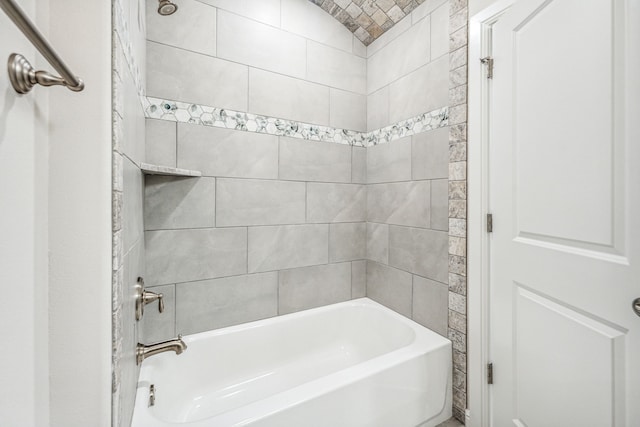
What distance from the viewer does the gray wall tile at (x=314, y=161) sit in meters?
1.94

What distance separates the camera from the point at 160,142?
1563 mm

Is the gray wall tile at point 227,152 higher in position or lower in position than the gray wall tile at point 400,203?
higher

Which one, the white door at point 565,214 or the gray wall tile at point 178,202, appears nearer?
the white door at point 565,214

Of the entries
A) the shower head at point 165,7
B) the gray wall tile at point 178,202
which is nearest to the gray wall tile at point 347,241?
the gray wall tile at point 178,202

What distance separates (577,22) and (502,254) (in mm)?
957

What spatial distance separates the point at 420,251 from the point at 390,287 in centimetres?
40

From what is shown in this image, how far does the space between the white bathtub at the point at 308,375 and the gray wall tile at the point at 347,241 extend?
355 mm

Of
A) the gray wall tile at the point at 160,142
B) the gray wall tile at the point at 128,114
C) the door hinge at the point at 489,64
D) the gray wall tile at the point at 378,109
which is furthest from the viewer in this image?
the gray wall tile at the point at 378,109

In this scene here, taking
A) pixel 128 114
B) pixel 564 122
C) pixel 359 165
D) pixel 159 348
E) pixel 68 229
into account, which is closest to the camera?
pixel 68 229

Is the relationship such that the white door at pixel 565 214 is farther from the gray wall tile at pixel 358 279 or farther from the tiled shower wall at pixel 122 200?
the tiled shower wall at pixel 122 200

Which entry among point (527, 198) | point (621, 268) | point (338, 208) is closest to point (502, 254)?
point (527, 198)

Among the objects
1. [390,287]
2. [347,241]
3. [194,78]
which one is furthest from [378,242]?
[194,78]

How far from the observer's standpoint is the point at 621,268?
3.10 feet

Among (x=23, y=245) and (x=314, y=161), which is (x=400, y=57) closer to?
(x=314, y=161)
